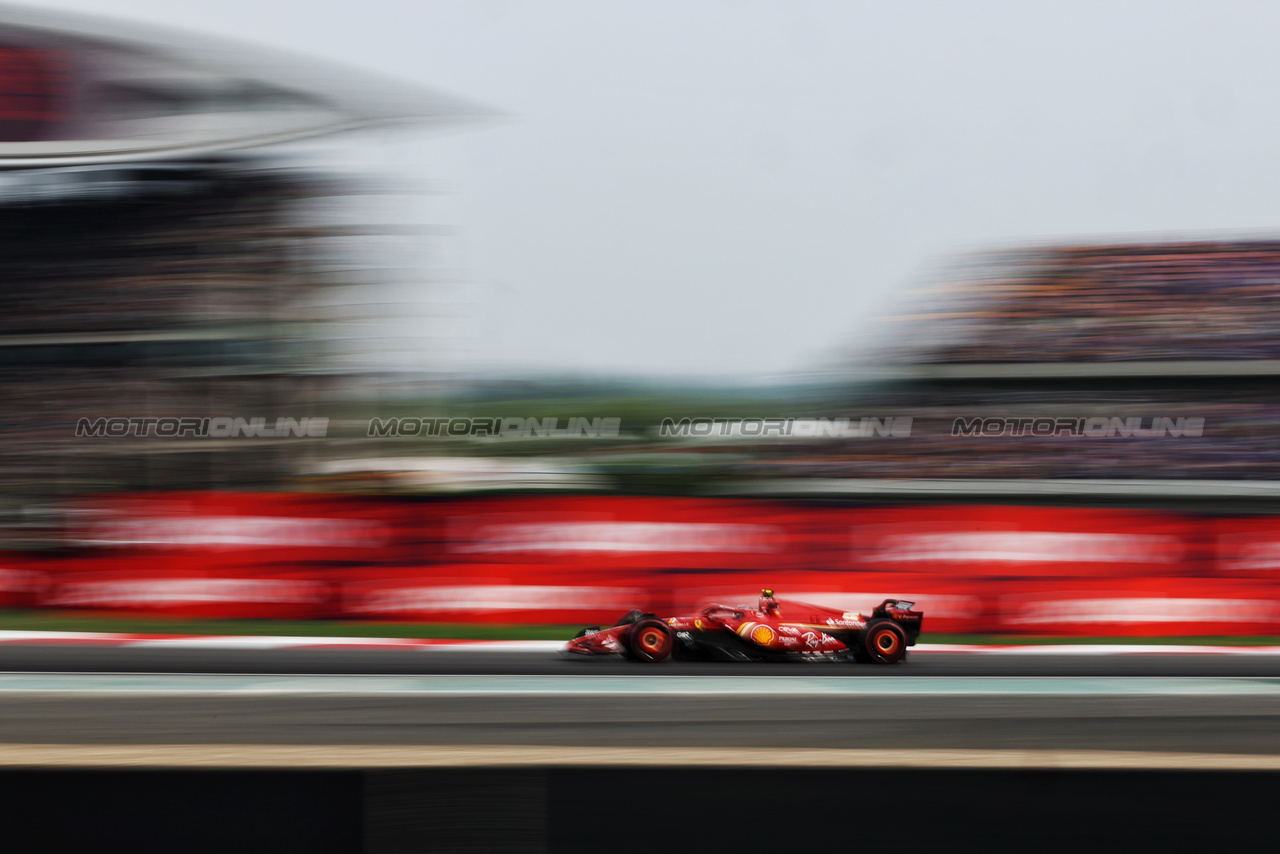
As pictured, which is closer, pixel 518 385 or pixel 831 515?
pixel 831 515

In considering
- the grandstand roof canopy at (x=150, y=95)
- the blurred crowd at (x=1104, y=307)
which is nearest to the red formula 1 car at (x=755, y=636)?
the blurred crowd at (x=1104, y=307)

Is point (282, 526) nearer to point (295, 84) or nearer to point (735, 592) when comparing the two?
point (735, 592)

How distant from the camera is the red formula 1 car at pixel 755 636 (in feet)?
18.8

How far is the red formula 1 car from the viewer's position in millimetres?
5742

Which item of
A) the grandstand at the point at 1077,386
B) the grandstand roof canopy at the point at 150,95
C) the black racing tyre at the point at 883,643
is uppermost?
the grandstand roof canopy at the point at 150,95

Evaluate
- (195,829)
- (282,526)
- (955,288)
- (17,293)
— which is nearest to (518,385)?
(282,526)

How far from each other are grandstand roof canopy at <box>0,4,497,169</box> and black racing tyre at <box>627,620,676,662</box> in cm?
745

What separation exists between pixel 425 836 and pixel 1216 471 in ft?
25.3

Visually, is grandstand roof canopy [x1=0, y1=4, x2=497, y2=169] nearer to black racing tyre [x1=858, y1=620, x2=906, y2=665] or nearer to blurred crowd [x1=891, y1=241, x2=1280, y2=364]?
blurred crowd [x1=891, y1=241, x2=1280, y2=364]

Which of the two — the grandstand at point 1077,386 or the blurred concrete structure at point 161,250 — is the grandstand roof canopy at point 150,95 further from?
the grandstand at point 1077,386

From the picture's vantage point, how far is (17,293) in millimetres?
10242

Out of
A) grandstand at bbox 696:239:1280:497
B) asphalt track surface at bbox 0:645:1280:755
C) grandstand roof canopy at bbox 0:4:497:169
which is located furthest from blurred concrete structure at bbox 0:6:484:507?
asphalt track surface at bbox 0:645:1280:755

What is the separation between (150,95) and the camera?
10961mm

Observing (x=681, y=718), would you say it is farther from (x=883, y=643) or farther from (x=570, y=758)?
(x=883, y=643)
